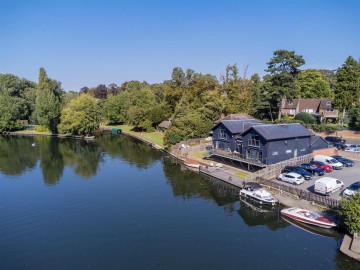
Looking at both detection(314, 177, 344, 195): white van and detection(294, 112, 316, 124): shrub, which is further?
detection(294, 112, 316, 124): shrub

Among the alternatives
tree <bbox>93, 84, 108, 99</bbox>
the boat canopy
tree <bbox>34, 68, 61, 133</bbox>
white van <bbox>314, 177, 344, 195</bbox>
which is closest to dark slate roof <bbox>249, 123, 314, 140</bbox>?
the boat canopy

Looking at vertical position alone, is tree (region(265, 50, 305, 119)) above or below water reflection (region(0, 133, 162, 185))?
above

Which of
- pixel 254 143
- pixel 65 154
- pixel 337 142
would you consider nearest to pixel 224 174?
pixel 254 143

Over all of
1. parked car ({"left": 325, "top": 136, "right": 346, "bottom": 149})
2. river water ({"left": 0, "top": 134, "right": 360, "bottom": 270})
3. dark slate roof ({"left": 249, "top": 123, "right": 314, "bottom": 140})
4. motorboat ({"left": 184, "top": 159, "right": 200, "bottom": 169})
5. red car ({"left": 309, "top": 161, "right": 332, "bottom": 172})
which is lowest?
river water ({"left": 0, "top": 134, "right": 360, "bottom": 270})

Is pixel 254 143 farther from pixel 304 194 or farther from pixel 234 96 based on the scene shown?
pixel 234 96

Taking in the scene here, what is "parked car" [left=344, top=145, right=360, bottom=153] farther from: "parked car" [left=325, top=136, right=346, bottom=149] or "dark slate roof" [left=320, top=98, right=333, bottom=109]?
"dark slate roof" [left=320, top=98, right=333, bottom=109]

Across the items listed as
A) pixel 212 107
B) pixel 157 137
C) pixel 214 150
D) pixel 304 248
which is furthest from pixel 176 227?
pixel 157 137
